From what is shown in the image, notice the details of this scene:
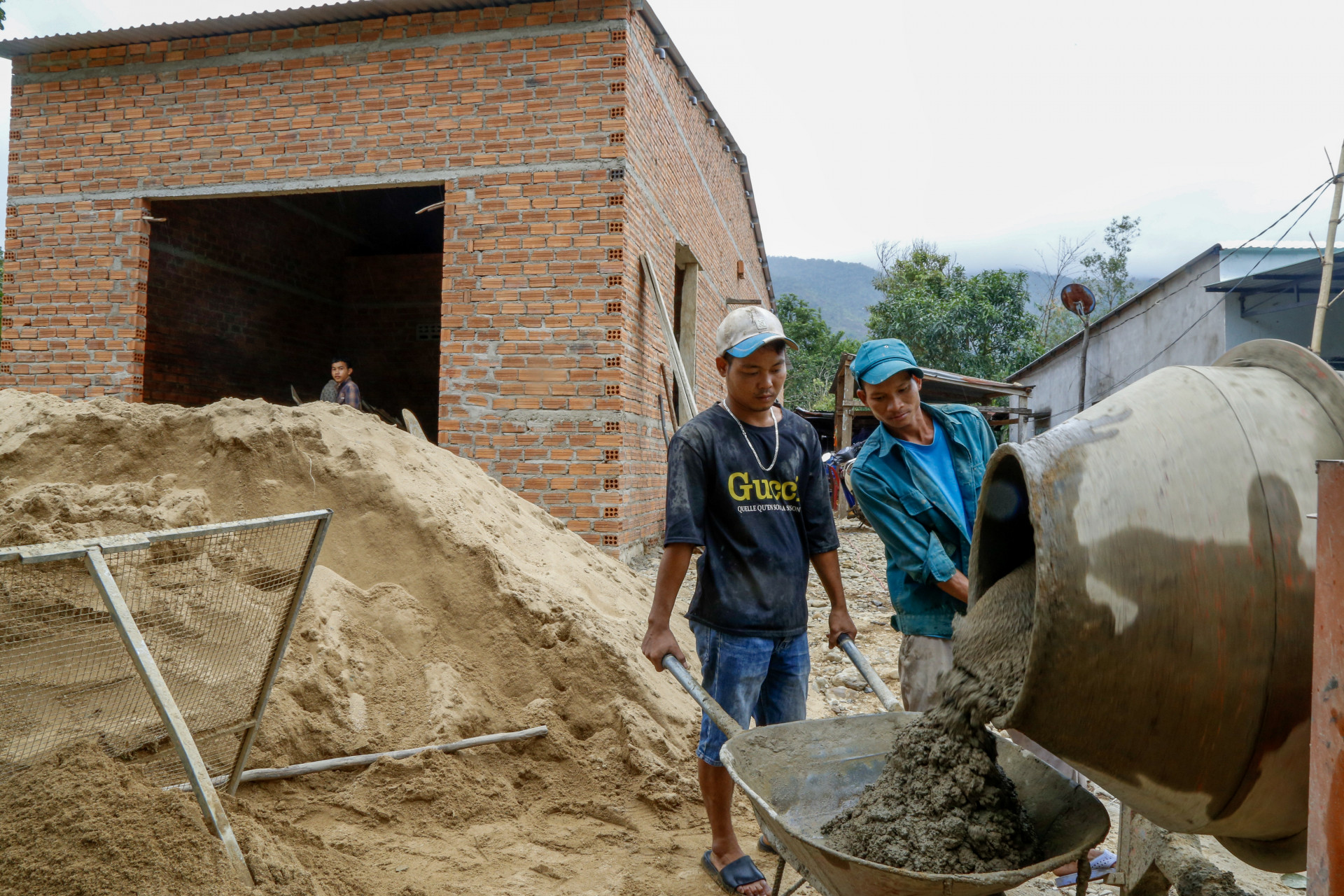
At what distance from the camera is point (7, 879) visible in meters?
2.07

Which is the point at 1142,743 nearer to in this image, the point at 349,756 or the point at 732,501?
the point at 732,501

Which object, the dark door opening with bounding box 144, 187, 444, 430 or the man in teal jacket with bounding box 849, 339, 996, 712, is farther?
the dark door opening with bounding box 144, 187, 444, 430

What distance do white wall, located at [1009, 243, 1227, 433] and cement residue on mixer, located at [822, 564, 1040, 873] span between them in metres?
8.31

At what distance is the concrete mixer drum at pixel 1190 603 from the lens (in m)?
1.53

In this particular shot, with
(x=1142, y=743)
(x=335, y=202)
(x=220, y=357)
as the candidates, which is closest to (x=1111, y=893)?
(x=1142, y=743)

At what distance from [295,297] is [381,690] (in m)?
10.9

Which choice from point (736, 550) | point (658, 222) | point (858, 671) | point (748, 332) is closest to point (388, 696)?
point (736, 550)

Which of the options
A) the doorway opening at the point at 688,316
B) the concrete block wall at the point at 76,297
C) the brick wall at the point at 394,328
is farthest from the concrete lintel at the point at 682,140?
the concrete block wall at the point at 76,297

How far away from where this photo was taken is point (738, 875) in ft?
9.12

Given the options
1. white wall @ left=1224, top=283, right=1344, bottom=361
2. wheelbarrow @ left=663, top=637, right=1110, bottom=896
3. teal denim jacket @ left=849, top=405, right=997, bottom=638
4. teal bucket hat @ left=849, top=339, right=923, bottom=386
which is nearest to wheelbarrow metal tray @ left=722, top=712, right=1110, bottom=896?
wheelbarrow @ left=663, top=637, right=1110, bottom=896

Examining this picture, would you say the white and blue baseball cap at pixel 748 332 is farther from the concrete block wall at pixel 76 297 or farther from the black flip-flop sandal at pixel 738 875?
the concrete block wall at pixel 76 297

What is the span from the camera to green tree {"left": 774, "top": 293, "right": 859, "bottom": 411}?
113ft

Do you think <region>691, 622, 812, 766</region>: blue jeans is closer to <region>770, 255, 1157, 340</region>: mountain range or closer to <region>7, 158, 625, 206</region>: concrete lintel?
<region>7, 158, 625, 206</region>: concrete lintel

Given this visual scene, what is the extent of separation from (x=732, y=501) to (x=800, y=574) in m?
0.36
